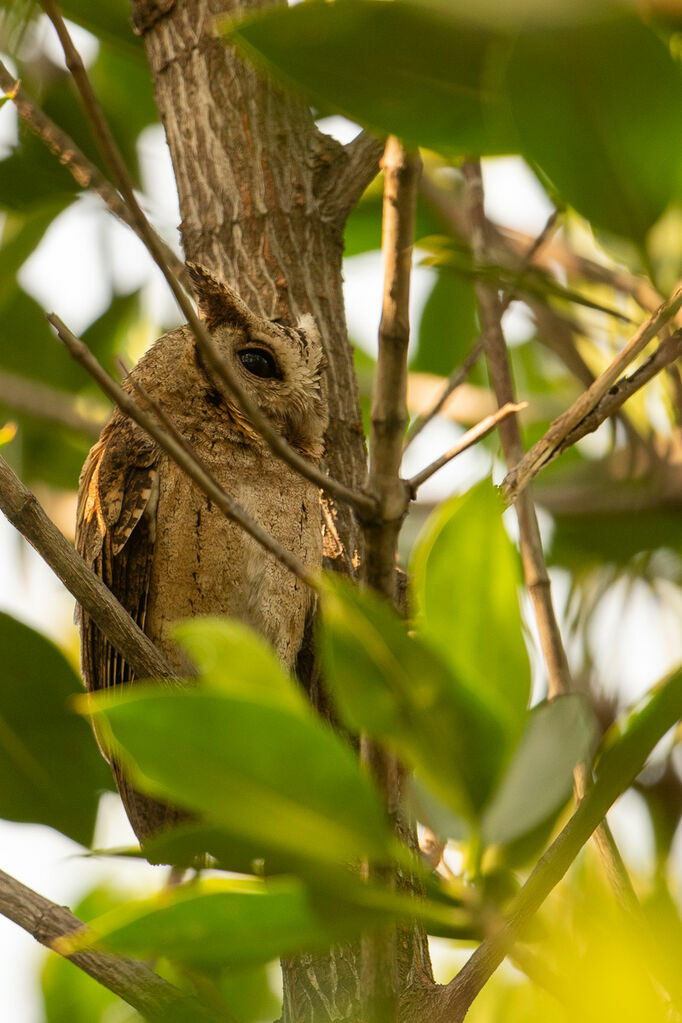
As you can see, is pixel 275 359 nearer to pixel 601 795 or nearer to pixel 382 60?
pixel 382 60

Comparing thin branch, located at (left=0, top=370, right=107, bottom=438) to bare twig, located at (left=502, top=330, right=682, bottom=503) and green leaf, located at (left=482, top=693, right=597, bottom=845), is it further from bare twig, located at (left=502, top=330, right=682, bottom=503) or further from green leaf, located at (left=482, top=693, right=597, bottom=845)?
green leaf, located at (left=482, top=693, right=597, bottom=845)

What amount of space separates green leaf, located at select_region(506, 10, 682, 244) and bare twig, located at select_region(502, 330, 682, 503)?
1.59 ft

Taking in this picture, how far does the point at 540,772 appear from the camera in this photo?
26.1 inches

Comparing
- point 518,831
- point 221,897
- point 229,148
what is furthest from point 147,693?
point 229,148

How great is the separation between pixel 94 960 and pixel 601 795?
681mm

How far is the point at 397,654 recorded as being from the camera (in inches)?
22.2

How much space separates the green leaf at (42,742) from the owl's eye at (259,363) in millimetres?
548

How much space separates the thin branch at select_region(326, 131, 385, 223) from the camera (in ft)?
5.73

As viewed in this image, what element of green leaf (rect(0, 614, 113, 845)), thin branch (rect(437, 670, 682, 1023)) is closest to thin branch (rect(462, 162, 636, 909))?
thin branch (rect(437, 670, 682, 1023))

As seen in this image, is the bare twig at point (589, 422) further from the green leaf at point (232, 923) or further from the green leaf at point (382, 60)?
the green leaf at point (232, 923)

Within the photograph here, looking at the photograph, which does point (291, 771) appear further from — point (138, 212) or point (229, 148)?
point (229, 148)

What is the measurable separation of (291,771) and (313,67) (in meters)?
0.62

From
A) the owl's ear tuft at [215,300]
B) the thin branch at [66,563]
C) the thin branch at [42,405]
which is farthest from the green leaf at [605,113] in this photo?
→ the thin branch at [42,405]

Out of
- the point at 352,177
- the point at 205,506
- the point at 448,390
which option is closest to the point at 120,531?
the point at 205,506
